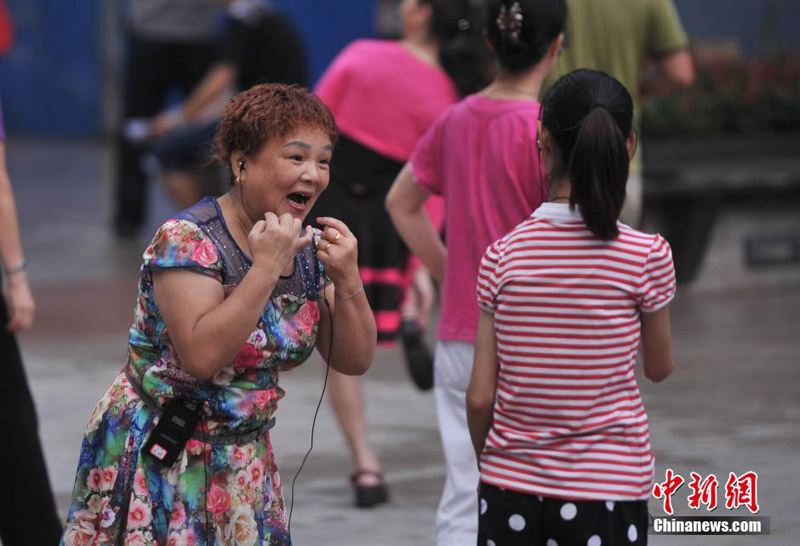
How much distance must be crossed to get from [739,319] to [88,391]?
410cm

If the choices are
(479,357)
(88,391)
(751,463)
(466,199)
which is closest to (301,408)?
(88,391)

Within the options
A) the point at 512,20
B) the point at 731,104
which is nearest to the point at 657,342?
the point at 512,20

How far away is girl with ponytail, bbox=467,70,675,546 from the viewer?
10.00ft

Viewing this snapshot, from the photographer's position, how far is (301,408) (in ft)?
22.7

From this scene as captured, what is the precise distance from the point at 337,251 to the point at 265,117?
0.32 m

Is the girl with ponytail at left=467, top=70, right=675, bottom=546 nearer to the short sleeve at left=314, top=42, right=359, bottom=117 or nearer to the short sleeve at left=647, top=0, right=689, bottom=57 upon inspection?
the short sleeve at left=314, top=42, right=359, bottom=117

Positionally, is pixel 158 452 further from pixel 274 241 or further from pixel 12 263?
pixel 12 263

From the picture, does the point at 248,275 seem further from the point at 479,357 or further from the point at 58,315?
the point at 58,315

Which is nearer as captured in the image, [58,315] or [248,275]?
[248,275]

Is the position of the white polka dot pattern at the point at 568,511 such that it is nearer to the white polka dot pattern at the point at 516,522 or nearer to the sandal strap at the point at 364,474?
the white polka dot pattern at the point at 516,522

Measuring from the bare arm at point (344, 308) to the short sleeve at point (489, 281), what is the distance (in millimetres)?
245

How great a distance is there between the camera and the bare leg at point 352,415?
552 cm

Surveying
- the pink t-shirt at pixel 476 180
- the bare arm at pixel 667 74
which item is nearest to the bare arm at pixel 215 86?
the bare arm at pixel 667 74

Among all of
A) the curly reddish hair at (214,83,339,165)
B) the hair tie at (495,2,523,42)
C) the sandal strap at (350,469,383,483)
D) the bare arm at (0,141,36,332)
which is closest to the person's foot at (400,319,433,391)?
the sandal strap at (350,469,383,483)
